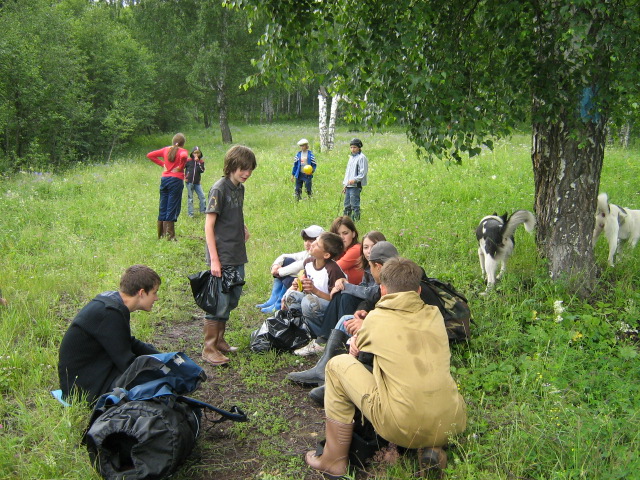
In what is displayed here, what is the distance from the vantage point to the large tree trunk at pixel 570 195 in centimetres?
480

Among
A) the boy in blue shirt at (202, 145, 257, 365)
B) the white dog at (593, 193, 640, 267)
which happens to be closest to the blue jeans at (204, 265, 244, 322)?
the boy in blue shirt at (202, 145, 257, 365)

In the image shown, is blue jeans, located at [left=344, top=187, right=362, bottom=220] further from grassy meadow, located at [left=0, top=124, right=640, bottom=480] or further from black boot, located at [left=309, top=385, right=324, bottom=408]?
black boot, located at [left=309, top=385, right=324, bottom=408]

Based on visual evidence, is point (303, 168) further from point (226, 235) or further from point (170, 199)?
point (226, 235)

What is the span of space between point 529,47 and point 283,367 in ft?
12.9

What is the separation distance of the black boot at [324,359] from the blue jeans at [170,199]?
546 cm

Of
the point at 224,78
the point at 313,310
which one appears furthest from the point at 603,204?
the point at 224,78

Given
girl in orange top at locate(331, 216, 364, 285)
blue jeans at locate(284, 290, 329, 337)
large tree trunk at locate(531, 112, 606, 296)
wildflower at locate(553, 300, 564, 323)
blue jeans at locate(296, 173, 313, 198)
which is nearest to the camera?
wildflower at locate(553, 300, 564, 323)

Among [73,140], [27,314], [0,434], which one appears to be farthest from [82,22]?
[0,434]

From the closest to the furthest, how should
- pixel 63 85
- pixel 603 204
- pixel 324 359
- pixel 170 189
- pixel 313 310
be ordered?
pixel 324 359
pixel 313 310
pixel 603 204
pixel 170 189
pixel 63 85

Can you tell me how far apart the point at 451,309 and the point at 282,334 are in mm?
1737

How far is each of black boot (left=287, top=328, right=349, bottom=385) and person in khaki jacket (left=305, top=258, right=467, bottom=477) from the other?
92cm

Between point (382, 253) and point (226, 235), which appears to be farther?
point (226, 235)

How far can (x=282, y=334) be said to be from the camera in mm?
4980

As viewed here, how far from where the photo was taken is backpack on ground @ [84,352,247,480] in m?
2.81
